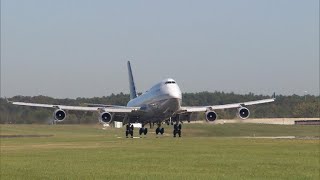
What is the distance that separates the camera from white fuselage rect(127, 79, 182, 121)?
242 feet

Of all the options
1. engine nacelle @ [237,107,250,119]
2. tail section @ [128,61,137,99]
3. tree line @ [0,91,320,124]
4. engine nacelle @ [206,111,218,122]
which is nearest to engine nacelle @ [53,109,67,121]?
tree line @ [0,91,320,124]

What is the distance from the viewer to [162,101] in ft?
245

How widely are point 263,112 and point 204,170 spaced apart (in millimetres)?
149875

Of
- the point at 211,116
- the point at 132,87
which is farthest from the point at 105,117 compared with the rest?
the point at 132,87

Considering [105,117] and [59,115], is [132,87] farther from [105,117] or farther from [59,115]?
[59,115]

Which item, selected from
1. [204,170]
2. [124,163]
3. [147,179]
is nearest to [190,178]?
[147,179]

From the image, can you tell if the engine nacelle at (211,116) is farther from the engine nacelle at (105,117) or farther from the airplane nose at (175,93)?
the engine nacelle at (105,117)

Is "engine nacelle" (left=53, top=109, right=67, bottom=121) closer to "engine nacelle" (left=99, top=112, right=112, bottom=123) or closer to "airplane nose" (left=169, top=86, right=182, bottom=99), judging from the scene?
"engine nacelle" (left=99, top=112, right=112, bottom=123)

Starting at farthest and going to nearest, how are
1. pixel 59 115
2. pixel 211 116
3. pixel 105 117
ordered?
pixel 105 117, pixel 211 116, pixel 59 115

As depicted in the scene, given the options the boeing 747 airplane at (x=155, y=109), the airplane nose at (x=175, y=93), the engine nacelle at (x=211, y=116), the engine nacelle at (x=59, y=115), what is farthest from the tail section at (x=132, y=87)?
the airplane nose at (x=175, y=93)

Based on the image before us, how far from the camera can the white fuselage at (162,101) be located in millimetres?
73750

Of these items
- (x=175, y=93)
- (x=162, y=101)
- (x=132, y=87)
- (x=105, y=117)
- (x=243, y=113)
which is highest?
(x=132, y=87)

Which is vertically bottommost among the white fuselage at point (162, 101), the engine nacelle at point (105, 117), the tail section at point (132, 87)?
the engine nacelle at point (105, 117)

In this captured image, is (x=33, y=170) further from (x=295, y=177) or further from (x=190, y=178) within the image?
(x=295, y=177)
